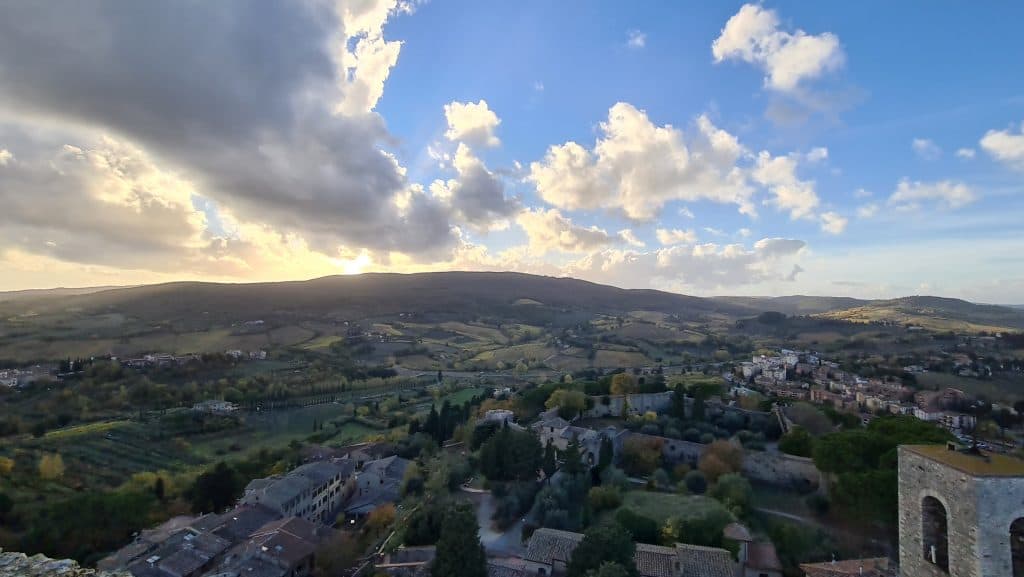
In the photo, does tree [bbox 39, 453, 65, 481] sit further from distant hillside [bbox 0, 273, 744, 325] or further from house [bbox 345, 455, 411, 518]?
distant hillside [bbox 0, 273, 744, 325]

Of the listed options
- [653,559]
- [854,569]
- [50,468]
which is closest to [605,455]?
[653,559]

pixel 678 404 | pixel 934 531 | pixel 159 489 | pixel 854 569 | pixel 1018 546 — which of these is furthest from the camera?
pixel 678 404

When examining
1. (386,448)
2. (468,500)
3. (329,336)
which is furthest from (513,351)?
(468,500)

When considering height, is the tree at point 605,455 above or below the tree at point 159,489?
above

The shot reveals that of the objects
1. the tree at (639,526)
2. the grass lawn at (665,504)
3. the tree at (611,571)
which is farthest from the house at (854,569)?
the tree at (611,571)

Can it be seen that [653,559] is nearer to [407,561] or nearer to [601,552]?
[601,552]

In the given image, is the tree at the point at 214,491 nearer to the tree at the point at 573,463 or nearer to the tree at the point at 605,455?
the tree at the point at 573,463

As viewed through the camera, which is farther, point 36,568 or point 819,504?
point 819,504
